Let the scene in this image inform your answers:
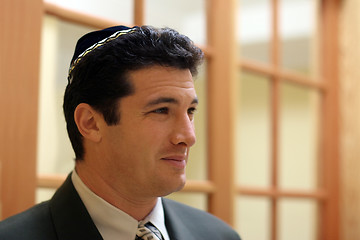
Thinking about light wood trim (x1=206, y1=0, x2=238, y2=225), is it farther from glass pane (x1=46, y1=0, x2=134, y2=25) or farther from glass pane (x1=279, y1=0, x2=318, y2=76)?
glass pane (x1=279, y1=0, x2=318, y2=76)

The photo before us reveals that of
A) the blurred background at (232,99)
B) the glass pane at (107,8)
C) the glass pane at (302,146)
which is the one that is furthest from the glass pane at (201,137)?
the glass pane at (302,146)

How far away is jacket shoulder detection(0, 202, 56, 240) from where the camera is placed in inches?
40.8

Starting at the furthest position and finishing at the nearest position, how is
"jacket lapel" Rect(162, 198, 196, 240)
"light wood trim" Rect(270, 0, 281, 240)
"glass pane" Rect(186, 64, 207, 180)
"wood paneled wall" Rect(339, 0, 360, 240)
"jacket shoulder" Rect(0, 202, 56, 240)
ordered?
"wood paneled wall" Rect(339, 0, 360, 240), "light wood trim" Rect(270, 0, 281, 240), "glass pane" Rect(186, 64, 207, 180), "jacket lapel" Rect(162, 198, 196, 240), "jacket shoulder" Rect(0, 202, 56, 240)

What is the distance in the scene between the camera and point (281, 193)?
7.55ft

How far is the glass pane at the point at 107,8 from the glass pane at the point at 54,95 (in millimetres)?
58

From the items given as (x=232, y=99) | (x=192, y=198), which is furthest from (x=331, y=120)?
(x=192, y=198)

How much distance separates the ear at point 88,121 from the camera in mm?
1132

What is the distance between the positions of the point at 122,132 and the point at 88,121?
86 mm

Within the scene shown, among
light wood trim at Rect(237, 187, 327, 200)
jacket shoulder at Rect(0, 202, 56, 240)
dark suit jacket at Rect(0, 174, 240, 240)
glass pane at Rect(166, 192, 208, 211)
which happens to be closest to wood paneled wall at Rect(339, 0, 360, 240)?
light wood trim at Rect(237, 187, 327, 200)

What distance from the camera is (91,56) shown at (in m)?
1.11

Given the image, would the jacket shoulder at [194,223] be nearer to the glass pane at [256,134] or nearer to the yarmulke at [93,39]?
the yarmulke at [93,39]

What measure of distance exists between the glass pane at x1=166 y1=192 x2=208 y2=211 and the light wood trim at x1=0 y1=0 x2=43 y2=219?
616 mm

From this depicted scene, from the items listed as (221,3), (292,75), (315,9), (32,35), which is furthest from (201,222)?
(315,9)

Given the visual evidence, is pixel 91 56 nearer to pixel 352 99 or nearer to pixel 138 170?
pixel 138 170
